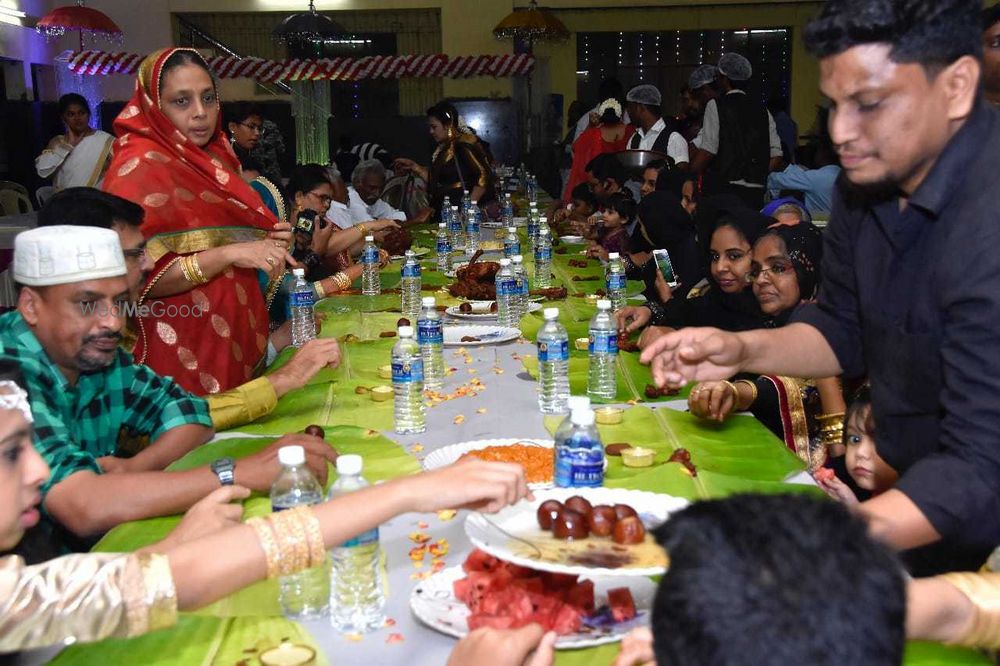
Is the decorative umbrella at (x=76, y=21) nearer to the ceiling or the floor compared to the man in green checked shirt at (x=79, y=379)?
nearer to the ceiling

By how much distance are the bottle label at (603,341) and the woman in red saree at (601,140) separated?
556 cm

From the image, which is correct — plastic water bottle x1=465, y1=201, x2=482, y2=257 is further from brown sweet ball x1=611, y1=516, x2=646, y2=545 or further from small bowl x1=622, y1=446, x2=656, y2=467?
brown sweet ball x1=611, y1=516, x2=646, y2=545

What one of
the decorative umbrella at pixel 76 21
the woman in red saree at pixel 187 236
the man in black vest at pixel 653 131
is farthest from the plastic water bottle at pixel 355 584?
the decorative umbrella at pixel 76 21

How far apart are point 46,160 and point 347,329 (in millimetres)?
5849

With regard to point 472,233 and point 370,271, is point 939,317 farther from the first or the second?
point 472,233

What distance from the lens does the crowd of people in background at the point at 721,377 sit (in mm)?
760

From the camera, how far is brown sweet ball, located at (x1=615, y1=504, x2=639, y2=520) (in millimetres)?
1376

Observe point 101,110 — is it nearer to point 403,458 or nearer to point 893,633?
point 403,458

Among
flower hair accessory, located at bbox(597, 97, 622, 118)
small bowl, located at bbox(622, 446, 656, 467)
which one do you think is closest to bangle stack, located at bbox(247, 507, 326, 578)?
small bowl, located at bbox(622, 446, 656, 467)

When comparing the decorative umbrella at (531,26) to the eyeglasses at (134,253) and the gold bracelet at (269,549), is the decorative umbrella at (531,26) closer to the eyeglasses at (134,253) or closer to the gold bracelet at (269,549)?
the eyeglasses at (134,253)

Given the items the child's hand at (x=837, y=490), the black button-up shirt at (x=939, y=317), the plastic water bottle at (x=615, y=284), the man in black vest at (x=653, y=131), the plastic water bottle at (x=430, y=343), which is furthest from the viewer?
the man in black vest at (x=653, y=131)

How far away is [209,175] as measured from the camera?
2955mm

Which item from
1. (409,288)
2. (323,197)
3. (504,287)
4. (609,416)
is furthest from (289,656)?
(323,197)

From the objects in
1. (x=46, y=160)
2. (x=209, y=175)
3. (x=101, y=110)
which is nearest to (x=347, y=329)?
(x=209, y=175)
